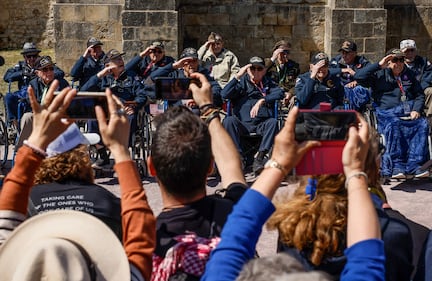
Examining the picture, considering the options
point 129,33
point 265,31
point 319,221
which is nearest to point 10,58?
point 129,33

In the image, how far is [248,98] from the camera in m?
8.69

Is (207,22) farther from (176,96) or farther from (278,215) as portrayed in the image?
(278,215)

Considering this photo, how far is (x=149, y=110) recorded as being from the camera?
874 cm

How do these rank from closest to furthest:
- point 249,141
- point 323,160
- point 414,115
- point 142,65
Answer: point 323,160
point 414,115
point 249,141
point 142,65

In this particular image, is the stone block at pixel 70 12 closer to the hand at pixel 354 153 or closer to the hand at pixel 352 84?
the hand at pixel 352 84

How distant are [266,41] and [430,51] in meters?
3.13

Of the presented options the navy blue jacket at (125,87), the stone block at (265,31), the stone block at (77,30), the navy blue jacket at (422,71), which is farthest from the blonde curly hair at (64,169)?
the stone block at (265,31)

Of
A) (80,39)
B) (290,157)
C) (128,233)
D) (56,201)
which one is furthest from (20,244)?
(80,39)

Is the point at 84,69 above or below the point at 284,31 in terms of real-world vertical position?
below

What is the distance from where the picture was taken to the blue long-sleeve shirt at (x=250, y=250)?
2070 millimetres

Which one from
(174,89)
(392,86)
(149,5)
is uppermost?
(149,5)

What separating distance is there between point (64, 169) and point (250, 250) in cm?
153

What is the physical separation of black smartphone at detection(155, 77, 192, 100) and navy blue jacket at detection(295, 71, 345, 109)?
4043 millimetres

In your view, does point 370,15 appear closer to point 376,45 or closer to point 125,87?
point 376,45
